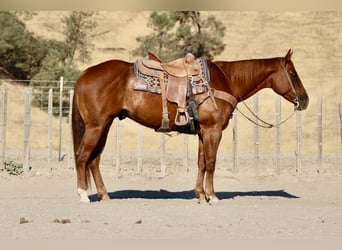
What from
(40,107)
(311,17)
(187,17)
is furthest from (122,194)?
(311,17)

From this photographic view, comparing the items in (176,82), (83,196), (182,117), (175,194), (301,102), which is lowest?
(175,194)

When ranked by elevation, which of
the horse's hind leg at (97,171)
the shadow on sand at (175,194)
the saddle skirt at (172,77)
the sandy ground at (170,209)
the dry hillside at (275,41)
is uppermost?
the dry hillside at (275,41)

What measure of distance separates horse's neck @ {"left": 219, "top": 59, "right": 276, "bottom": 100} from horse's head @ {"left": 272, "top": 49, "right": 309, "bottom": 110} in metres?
0.15

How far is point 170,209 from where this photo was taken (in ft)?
21.7

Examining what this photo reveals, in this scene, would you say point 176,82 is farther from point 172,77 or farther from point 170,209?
point 170,209

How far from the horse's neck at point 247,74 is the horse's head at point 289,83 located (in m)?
0.15

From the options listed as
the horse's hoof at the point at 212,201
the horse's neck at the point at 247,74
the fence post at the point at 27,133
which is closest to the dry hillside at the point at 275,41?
the fence post at the point at 27,133

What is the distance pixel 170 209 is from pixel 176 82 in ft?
5.42

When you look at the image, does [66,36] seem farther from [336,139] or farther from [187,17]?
[336,139]

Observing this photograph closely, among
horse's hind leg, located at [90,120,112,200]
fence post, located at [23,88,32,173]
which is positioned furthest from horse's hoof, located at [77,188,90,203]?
fence post, located at [23,88,32,173]

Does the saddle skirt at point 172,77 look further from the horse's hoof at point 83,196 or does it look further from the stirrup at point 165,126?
the horse's hoof at point 83,196

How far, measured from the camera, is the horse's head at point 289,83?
7.77 meters

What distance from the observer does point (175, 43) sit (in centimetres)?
3127

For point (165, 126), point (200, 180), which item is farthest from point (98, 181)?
point (200, 180)
